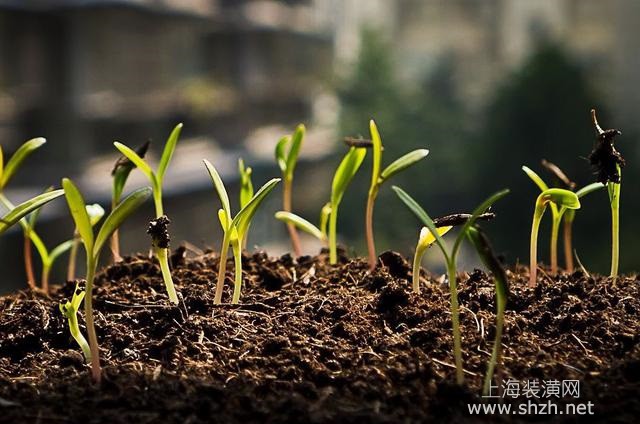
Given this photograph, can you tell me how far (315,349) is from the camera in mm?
770

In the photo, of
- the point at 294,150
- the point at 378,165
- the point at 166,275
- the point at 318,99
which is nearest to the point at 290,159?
the point at 294,150

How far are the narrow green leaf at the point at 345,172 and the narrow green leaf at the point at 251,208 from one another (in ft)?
0.53

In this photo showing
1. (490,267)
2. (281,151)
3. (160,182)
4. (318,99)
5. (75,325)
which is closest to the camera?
(490,267)

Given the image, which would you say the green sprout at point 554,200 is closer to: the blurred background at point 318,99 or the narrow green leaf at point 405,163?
the narrow green leaf at point 405,163

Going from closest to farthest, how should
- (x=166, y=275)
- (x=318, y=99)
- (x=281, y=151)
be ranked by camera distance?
(x=166, y=275) < (x=281, y=151) < (x=318, y=99)

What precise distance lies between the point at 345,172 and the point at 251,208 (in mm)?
226

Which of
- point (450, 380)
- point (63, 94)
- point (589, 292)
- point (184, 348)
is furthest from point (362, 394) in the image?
point (63, 94)

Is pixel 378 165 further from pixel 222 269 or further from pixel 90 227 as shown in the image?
pixel 90 227

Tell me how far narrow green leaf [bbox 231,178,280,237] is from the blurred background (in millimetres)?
2637

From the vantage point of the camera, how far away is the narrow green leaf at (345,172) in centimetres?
101

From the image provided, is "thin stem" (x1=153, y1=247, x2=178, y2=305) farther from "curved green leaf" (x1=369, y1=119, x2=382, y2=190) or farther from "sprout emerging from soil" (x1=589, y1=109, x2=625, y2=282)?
"sprout emerging from soil" (x1=589, y1=109, x2=625, y2=282)

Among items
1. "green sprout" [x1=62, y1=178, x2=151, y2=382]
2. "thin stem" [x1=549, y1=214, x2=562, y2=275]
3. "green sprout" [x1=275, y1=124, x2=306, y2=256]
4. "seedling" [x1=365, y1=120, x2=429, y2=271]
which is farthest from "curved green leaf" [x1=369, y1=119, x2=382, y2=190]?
"green sprout" [x1=62, y1=178, x2=151, y2=382]

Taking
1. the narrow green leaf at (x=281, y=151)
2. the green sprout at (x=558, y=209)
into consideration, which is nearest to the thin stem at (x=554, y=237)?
the green sprout at (x=558, y=209)

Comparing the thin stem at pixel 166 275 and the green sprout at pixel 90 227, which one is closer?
the green sprout at pixel 90 227
